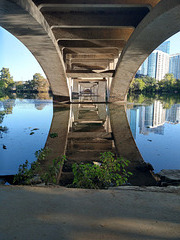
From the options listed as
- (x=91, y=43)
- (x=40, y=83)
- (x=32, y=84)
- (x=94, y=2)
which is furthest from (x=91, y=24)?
(x=32, y=84)

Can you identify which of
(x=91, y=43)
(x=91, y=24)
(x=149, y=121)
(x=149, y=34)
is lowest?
(x=149, y=121)

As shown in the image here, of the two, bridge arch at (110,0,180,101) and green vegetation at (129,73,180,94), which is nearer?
bridge arch at (110,0,180,101)

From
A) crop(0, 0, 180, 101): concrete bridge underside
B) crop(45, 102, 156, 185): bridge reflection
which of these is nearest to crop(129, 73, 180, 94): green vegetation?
crop(0, 0, 180, 101): concrete bridge underside

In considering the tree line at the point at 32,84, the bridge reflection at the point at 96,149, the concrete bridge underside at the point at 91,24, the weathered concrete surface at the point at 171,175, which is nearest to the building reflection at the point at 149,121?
the bridge reflection at the point at 96,149

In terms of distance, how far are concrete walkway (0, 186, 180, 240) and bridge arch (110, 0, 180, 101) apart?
7.57 m

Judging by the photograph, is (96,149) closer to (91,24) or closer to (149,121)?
(149,121)

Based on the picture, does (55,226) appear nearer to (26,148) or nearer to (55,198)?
(55,198)

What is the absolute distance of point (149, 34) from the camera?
10672 mm

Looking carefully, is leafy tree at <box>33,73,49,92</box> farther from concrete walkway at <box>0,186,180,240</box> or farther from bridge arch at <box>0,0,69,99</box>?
concrete walkway at <box>0,186,180,240</box>

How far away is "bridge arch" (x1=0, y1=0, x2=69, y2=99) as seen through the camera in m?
7.70

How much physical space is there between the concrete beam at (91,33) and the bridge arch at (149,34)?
64.0 inches

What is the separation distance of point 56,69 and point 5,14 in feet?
32.2

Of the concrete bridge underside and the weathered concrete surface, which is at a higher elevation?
the concrete bridge underside

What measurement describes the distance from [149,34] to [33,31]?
674cm
